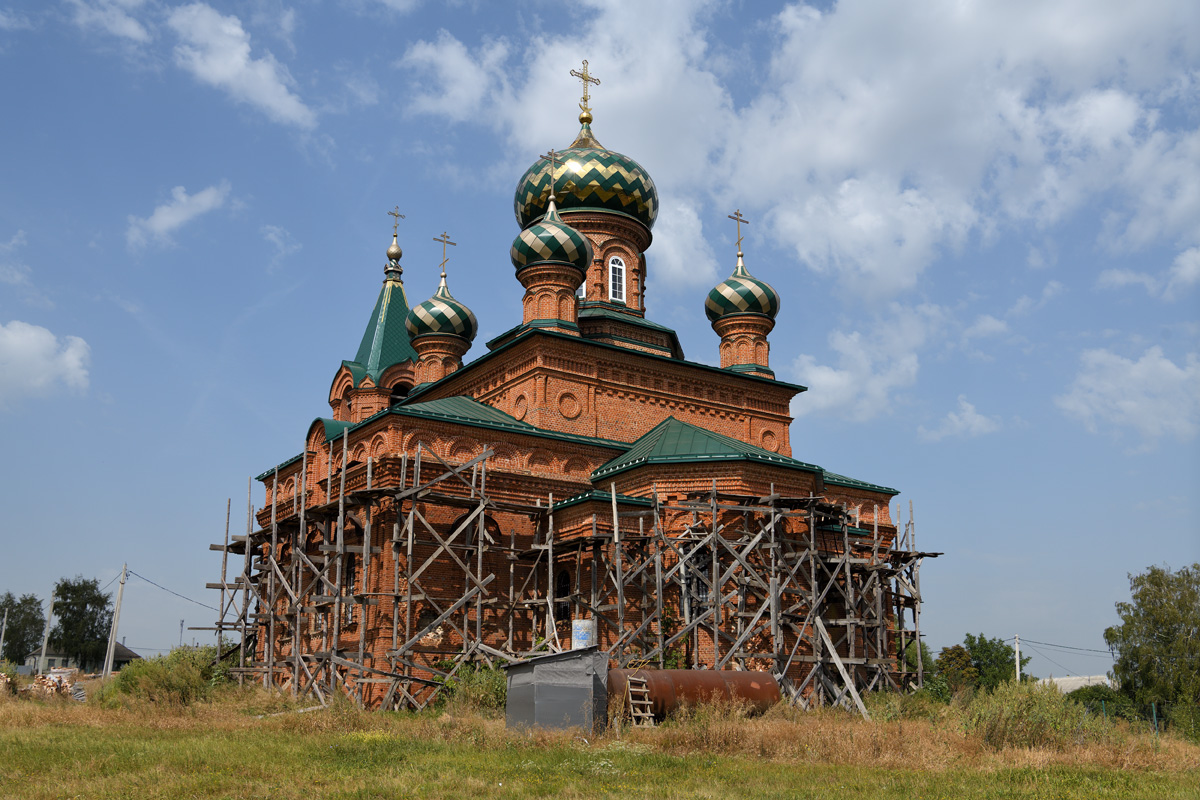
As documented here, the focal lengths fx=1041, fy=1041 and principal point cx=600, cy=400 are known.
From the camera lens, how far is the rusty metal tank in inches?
452

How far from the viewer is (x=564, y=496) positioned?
700 inches

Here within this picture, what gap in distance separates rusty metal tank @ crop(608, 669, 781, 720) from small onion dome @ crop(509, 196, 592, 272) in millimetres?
9466

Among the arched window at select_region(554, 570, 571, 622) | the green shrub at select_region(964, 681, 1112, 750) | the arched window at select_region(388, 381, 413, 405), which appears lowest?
the green shrub at select_region(964, 681, 1112, 750)

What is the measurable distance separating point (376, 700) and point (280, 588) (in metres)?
4.36

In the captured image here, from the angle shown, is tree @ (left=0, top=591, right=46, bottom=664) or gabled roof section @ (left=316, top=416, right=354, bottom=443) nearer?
gabled roof section @ (left=316, top=416, right=354, bottom=443)

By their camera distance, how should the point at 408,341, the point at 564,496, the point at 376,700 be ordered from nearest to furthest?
the point at 376,700 → the point at 564,496 → the point at 408,341

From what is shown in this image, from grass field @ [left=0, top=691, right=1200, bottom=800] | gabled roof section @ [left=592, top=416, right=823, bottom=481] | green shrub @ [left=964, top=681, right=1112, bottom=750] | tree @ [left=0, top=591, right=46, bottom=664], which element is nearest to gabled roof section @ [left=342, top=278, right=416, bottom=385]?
gabled roof section @ [left=592, top=416, right=823, bottom=481]

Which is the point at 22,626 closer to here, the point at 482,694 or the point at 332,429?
the point at 332,429

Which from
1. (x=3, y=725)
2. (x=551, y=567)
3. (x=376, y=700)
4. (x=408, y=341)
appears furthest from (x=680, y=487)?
(x=408, y=341)

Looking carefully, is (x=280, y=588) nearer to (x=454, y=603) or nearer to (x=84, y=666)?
(x=454, y=603)

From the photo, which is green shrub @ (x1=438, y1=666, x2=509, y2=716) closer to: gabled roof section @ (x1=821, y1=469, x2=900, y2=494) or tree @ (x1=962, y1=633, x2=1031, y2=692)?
gabled roof section @ (x1=821, y1=469, x2=900, y2=494)

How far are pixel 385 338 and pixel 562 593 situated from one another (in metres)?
10.5

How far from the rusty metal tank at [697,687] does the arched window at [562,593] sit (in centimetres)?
476

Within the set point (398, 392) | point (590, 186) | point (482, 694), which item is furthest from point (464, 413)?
point (398, 392)
